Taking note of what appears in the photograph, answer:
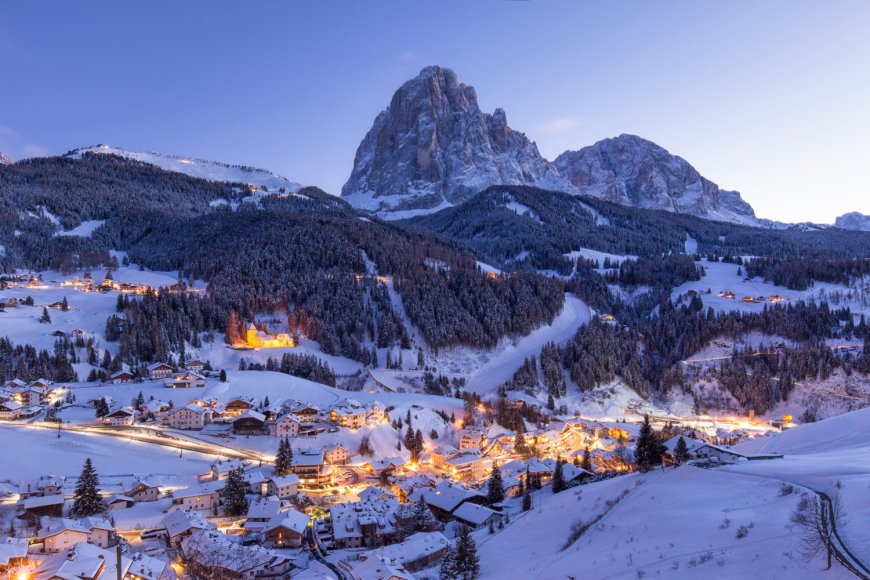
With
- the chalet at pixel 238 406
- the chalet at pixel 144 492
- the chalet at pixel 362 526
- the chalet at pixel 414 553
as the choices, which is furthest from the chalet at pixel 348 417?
the chalet at pixel 414 553

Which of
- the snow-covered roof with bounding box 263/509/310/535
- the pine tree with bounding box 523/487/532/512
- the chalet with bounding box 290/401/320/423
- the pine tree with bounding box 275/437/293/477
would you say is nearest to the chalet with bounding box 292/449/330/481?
the pine tree with bounding box 275/437/293/477

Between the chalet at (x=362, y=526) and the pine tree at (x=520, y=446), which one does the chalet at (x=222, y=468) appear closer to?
the chalet at (x=362, y=526)

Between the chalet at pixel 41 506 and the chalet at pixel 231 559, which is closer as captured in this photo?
the chalet at pixel 231 559

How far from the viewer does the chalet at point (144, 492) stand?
43.7 metres

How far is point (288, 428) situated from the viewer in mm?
61281

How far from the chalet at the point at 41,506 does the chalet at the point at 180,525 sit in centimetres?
768

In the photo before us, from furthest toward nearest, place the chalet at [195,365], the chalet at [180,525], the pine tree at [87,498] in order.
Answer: the chalet at [195,365]
the pine tree at [87,498]
the chalet at [180,525]

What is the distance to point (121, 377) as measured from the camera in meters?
69.8

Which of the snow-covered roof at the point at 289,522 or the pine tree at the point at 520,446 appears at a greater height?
the snow-covered roof at the point at 289,522

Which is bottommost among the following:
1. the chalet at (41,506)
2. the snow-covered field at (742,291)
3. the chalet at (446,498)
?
the chalet at (446,498)

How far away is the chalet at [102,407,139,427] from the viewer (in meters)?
58.3

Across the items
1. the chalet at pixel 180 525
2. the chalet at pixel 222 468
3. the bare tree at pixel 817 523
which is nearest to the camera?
the bare tree at pixel 817 523

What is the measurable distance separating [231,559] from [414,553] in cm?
1003

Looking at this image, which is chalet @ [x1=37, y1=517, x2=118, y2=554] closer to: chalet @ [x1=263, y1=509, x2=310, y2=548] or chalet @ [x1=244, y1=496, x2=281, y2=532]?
chalet @ [x1=244, y1=496, x2=281, y2=532]
